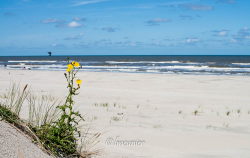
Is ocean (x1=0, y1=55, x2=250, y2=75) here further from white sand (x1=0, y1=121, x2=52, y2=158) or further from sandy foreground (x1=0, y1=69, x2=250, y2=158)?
white sand (x1=0, y1=121, x2=52, y2=158)

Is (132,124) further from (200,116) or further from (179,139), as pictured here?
(200,116)

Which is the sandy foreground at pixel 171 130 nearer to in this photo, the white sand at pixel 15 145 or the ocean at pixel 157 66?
the white sand at pixel 15 145

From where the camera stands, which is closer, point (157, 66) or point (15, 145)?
point (15, 145)

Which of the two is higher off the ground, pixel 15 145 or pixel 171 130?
pixel 15 145

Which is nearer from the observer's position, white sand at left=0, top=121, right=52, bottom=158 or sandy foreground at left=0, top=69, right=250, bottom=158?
white sand at left=0, top=121, right=52, bottom=158

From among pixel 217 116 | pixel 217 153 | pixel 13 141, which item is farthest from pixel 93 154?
pixel 217 116

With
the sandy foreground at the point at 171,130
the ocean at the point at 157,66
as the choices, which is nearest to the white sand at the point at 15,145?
the sandy foreground at the point at 171,130

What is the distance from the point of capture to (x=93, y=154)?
147 inches

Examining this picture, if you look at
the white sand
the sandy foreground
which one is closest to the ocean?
the sandy foreground

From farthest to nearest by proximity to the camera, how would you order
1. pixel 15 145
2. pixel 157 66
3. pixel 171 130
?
pixel 157 66 < pixel 171 130 < pixel 15 145

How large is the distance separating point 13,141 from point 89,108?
4501mm

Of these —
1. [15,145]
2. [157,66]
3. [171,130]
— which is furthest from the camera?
[157,66]

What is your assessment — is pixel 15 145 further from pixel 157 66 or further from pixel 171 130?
pixel 157 66

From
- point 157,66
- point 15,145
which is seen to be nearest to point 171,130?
point 15,145
